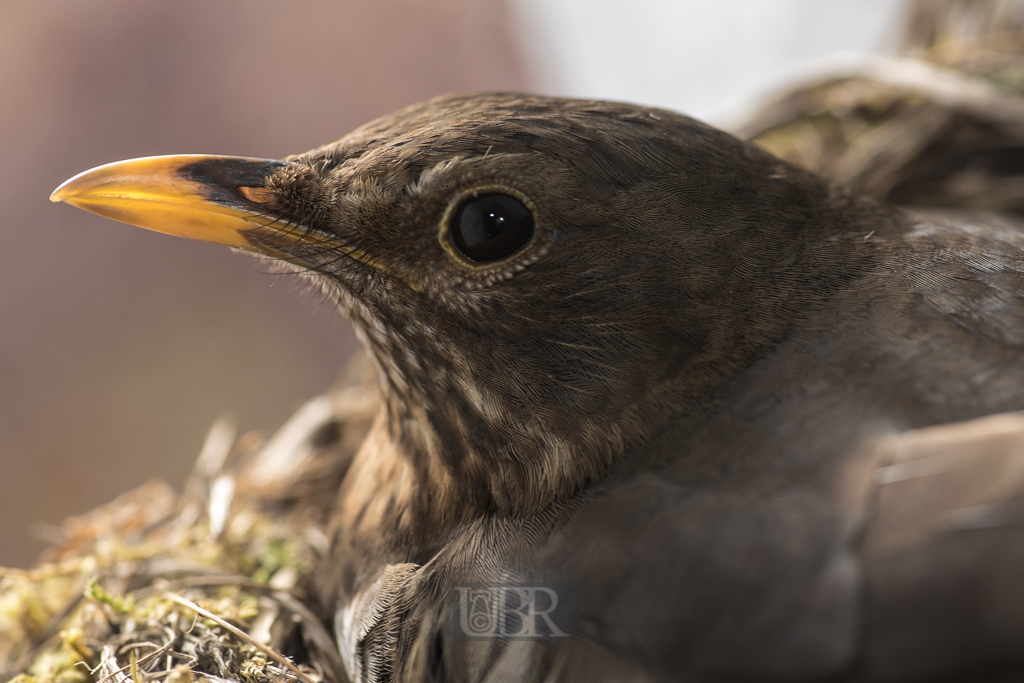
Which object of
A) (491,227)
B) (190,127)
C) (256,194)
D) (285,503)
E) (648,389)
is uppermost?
(190,127)

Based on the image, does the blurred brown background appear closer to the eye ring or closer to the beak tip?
the beak tip

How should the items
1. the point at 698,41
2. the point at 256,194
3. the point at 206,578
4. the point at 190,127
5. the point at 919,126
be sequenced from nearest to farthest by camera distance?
1. the point at 256,194
2. the point at 206,578
3. the point at 919,126
4. the point at 190,127
5. the point at 698,41

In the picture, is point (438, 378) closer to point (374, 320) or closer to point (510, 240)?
point (374, 320)

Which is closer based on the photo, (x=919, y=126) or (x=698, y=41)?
(x=919, y=126)

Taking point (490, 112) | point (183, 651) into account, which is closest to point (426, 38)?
point (490, 112)

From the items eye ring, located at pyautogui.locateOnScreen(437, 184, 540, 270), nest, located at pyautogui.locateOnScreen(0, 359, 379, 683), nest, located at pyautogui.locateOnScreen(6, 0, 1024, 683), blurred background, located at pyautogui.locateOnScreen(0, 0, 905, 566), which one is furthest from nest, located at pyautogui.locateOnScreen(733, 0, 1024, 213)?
nest, located at pyautogui.locateOnScreen(0, 359, 379, 683)

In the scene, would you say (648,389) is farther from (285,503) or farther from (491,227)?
(285,503)

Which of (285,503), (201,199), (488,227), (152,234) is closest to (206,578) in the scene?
(285,503)
